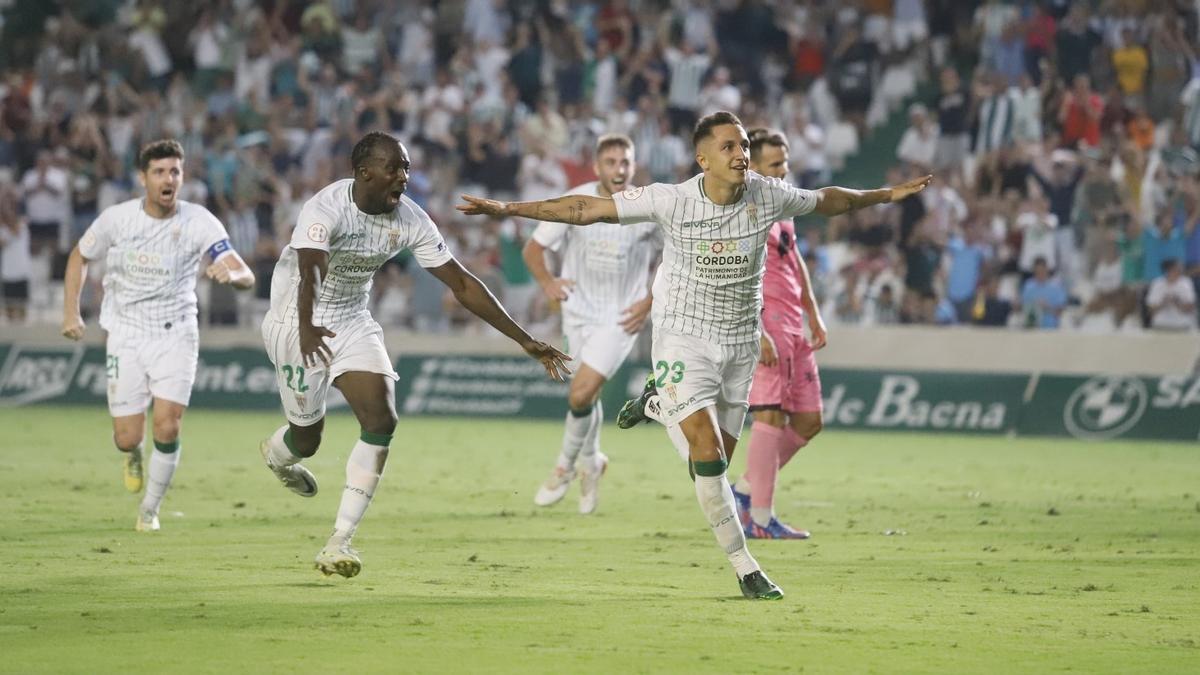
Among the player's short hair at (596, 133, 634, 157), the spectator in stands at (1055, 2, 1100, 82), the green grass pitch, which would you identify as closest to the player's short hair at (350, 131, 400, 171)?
the green grass pitch

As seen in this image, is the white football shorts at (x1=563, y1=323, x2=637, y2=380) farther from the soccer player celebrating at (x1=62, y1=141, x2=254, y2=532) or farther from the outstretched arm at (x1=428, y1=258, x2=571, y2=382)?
the outstretched arm at (x1=428, y1=258, x2=571, y2=382)

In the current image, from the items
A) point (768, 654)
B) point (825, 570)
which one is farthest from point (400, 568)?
point (768, 654)

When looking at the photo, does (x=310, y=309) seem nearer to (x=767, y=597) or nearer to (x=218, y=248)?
(x=767, y=597)

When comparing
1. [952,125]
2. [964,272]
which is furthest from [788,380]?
[952,125]

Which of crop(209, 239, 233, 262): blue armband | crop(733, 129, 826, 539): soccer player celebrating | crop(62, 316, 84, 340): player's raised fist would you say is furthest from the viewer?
crop(62, 316, 84, 340): player's raised fist

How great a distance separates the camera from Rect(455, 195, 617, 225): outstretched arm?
9.22 metres

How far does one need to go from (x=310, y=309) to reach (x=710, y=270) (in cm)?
213

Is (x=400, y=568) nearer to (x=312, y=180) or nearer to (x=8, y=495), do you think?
(x=8, y=495)

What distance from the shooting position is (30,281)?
2628cm

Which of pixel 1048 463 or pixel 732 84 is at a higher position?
pixel 732 84

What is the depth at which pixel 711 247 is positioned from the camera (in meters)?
9.60

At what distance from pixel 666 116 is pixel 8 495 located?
48.3ft

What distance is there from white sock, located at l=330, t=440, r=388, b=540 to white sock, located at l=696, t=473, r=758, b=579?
1.81m

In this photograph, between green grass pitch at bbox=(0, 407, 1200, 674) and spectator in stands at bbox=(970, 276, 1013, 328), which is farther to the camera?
spectator in stands at bbox=(970, 276, 1013, 328)
